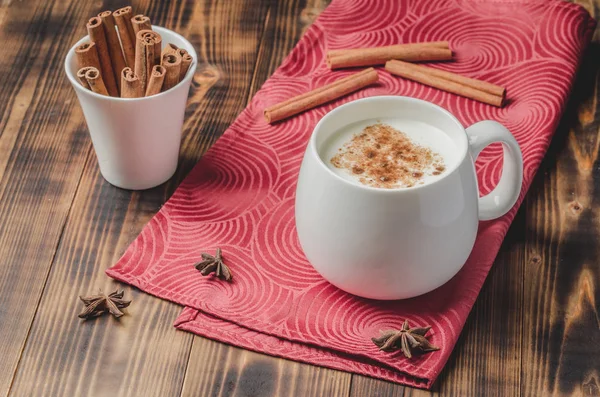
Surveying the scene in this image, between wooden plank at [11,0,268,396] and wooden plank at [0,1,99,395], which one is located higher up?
wooden plank at [11,0,268,396]

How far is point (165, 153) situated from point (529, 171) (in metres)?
0.58

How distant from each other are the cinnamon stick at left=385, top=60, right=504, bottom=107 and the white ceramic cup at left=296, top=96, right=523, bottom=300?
313mm

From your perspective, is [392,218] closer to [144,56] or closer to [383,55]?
[144,56]

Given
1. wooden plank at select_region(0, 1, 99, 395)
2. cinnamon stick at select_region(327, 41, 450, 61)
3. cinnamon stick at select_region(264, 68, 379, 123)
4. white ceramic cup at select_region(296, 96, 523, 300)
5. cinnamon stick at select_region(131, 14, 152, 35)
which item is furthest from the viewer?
cinnamon stick at select_region(327, 41, 450, 61)

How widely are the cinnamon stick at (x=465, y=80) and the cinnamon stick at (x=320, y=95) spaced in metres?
0.08

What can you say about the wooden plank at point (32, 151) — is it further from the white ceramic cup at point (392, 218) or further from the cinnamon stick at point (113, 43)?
the white ceramic cup at point (392, 218)

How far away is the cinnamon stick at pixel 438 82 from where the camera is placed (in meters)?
1.41

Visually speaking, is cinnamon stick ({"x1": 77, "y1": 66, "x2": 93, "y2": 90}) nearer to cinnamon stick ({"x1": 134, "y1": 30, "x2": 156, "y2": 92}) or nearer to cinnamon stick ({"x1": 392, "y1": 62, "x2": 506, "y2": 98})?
cinnamon stick ({"x1": 134, "y1": 30, "x2": 156, "y2": 92})

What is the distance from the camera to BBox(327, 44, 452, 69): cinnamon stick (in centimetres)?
150

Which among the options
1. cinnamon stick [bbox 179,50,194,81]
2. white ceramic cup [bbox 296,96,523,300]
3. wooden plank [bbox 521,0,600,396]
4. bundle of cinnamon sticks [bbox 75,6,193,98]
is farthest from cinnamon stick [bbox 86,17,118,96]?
wooden plank [bbox 521,0,600,396]

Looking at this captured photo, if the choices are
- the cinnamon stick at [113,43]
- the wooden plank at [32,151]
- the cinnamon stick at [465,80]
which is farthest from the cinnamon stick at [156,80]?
the cinnamon stick at [465,80]

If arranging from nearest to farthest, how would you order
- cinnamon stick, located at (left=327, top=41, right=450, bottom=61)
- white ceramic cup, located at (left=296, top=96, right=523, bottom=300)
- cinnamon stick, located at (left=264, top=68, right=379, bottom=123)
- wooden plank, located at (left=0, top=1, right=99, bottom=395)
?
white ceramic cup, located at (left=296, top=96, right=523, bottom=300)
wooden plank, located at (left=0, top=1, right=99, bottom=395)
cinnamon stick, located at (left=264, top=68, right=379, bottom=123)
cinnamon stick, located at (left=327, top=41, right=450, bottom=61)

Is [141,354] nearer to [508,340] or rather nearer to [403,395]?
[403,395]

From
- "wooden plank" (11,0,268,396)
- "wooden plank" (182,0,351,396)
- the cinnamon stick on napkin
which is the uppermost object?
the cinnamon stick on napkin
